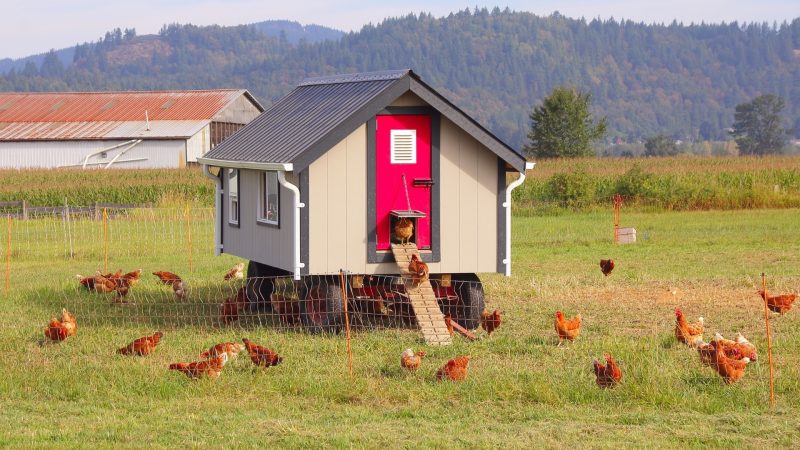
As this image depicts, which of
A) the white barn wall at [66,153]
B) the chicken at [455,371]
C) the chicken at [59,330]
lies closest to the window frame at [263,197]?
the chicken at [59,330]

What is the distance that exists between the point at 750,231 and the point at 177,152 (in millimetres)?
40125

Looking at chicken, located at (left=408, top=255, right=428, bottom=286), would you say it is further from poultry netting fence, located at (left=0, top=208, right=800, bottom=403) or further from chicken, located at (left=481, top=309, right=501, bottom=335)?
chicken, located at (left=481, top=309, right=501, bottom=335)

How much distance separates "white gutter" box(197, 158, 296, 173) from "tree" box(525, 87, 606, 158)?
55891 millimetres

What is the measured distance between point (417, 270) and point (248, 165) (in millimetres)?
3112

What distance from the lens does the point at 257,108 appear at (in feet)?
235

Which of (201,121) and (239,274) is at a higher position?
(201,121)

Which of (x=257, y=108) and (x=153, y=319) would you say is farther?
(x=257, y=108)

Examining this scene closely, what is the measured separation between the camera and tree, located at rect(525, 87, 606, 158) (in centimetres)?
7325

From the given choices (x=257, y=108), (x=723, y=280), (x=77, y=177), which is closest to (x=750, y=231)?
(x=723, y=280)

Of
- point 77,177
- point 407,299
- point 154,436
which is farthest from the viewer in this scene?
point 77,177

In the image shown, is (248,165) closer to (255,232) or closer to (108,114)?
(255,232)

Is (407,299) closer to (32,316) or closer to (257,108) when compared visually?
(32,316)

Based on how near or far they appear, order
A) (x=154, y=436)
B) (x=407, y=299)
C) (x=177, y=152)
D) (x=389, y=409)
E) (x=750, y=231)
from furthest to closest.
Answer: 1. (x=177, y=152)
2. (x=750, y=231)
3. (x=407, y=299)
4. (x=389, y=409)
5. (x=154, y=436)

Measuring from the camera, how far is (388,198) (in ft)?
52.0
